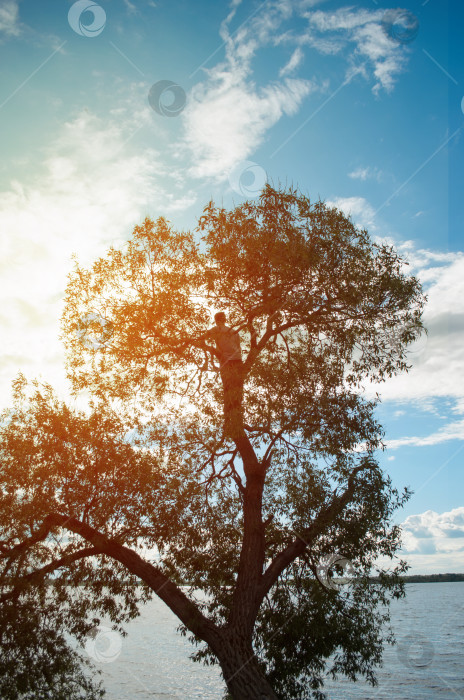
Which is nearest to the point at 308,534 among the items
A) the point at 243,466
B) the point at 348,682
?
the point at 243,466

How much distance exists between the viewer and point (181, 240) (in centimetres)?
1694

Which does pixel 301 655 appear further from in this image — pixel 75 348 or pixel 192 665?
pixel 192 665

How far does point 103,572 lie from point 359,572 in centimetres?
739

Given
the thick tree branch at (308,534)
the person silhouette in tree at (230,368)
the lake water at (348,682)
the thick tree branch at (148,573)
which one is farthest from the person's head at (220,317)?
the lake water at (348,682)

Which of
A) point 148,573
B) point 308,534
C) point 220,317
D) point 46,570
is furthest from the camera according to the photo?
point 220,317

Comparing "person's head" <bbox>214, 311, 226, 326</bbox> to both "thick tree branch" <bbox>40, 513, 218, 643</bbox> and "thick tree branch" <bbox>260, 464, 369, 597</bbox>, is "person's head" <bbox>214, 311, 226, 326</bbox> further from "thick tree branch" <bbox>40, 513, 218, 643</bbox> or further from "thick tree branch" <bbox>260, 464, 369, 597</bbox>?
"thick tree branch" <bbox>40, 513, 218, 643</bbox>

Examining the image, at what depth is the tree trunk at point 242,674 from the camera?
12195 millimetres

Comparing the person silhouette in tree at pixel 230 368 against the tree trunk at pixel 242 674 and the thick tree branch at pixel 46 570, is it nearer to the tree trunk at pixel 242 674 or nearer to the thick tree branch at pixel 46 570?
the thick tree branch at pixel 46 570

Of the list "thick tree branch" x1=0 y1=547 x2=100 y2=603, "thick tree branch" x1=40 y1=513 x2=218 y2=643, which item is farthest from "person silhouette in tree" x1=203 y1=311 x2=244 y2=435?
"thick tree branch" x1=0 y1=547 x2=100 y2=603

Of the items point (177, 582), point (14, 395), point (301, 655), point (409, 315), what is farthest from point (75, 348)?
point (301, 655)

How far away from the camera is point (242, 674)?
12.4 m

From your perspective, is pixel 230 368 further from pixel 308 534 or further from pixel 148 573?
pixel 148 573

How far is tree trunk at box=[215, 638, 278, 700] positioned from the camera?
1220 cm

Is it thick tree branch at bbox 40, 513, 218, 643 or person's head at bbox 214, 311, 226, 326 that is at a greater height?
person's head at bbox 214, 311, 226, 326
